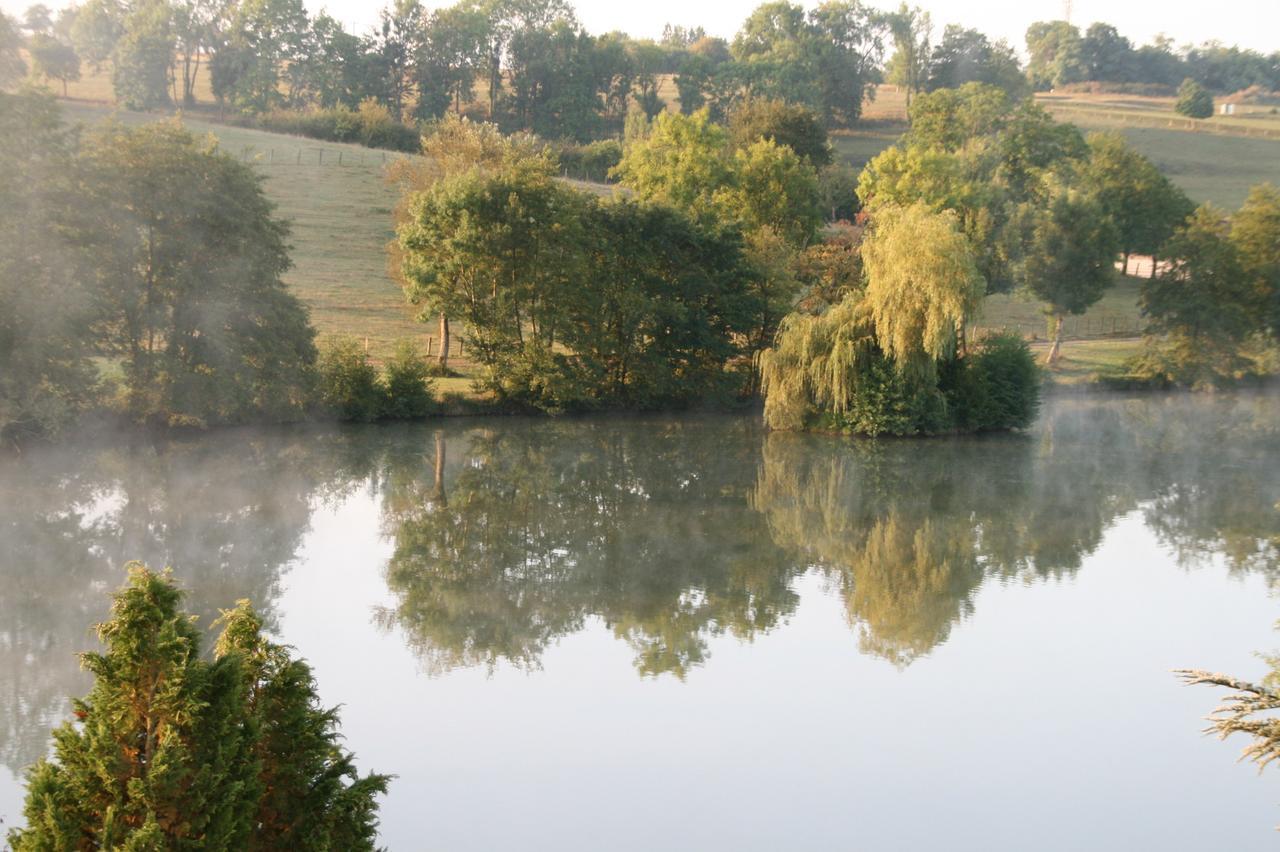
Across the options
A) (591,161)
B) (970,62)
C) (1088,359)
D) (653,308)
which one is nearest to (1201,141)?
(970,62)

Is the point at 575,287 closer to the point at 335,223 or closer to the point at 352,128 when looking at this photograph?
the point at 335,223

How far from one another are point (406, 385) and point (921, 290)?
13.9 metres

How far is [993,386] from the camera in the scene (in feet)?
113

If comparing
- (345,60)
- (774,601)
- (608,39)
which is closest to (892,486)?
(774,601)

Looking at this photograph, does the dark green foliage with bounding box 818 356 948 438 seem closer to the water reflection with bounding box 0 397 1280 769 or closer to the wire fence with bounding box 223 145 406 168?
the water reflection with bounding box 0 397 1280 769

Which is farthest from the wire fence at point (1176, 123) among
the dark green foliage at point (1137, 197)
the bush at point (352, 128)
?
the bush at point (352, 128)

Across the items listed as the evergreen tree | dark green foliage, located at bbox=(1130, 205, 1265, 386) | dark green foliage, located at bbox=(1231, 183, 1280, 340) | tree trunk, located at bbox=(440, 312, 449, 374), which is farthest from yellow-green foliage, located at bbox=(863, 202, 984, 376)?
the evergreen tree

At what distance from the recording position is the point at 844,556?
75.8 feet

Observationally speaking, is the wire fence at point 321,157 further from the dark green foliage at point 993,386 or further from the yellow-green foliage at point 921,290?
the dark green foliage at point 993,386

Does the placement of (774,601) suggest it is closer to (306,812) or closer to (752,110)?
(306,812)

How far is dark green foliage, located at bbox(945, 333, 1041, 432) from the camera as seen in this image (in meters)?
34.4

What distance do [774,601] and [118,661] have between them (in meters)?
14.1

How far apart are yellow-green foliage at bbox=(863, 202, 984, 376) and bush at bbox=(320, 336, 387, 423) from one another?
44.3 ft

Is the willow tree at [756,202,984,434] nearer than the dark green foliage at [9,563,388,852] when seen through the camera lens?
No
